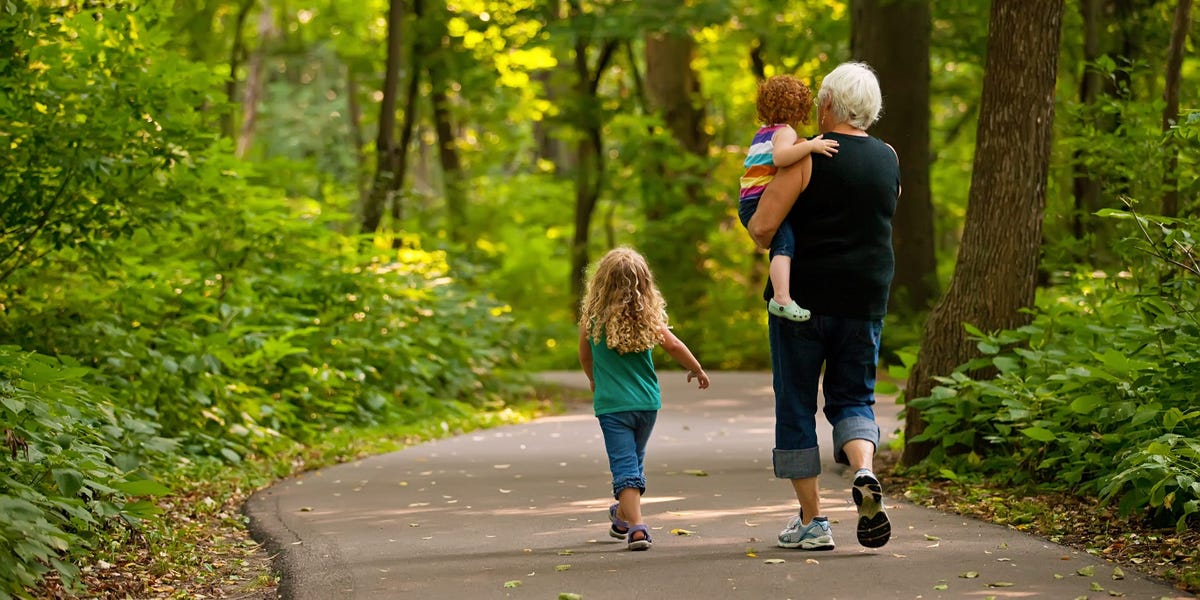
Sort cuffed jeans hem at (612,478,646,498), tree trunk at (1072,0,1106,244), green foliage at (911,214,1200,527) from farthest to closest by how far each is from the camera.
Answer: tree trunk at (1072,0,1106,244) → cuffed jeans hem at (612,478,646,498) → green foliage at (911,214,1200,527)

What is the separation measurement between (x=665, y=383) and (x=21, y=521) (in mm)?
15912

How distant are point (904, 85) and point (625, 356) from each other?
12584 mm

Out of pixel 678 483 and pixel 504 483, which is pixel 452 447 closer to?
pixel 504 483

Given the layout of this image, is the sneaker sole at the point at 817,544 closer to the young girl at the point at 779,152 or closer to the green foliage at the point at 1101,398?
the young girl at the point at 779,152

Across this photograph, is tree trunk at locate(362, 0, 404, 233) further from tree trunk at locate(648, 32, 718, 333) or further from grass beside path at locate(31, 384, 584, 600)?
tree trunk at locate(648, 32, 718, 333)

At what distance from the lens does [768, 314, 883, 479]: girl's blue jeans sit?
6367mm

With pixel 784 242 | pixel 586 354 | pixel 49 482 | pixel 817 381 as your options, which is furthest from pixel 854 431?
pixel 49 482

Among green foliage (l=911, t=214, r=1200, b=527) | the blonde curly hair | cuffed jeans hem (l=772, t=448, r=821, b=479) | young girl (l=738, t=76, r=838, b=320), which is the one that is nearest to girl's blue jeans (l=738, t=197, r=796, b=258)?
young girl (l=738, t=76, r=838, b=320)

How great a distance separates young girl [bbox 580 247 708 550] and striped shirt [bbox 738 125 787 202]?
2.61ft

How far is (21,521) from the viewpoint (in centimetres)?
527

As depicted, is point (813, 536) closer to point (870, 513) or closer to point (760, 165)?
point (870, 513)

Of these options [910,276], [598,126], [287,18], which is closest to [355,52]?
[287,18]

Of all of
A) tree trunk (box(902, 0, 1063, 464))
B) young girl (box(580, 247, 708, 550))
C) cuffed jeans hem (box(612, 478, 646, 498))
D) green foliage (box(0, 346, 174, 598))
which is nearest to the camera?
green foliage (box(0, 346, 174, 598))

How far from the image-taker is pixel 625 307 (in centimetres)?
701
